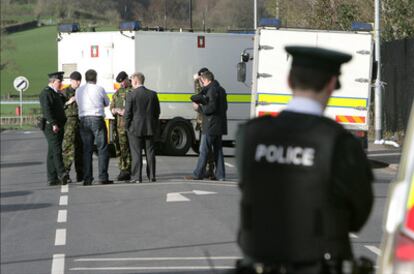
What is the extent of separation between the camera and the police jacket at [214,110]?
18375mm

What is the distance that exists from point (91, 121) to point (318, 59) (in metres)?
13.6

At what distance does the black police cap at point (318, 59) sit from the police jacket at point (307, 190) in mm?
205

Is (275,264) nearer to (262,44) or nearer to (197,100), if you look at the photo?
(197,100)

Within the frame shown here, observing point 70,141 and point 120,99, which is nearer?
point 70,141

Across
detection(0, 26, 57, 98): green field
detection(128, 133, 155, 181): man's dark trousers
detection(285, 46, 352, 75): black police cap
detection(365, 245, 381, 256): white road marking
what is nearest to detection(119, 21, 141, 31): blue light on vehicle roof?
detection(128, 133, 155, 181): man's dark trousers

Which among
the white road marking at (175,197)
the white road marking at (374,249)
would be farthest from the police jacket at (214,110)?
the white road marking at (374,249)

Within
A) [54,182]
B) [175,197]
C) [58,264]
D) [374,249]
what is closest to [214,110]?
[175,197]

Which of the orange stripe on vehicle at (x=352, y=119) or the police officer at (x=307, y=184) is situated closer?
the police officer at (x=307, y=184)

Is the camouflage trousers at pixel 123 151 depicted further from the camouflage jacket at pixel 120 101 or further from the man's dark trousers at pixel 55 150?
the man's dark trousers at pixel 55 150

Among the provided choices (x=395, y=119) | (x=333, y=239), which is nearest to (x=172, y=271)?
(x=333, y=239)

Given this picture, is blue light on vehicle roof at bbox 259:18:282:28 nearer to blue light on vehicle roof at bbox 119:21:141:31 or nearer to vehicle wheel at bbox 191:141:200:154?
blue light on vehicle roof at bbox 119:21:141:31

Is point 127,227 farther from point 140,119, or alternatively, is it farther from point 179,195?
point 140,119

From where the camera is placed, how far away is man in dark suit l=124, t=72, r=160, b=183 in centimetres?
1823

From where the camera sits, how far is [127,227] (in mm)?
14094
